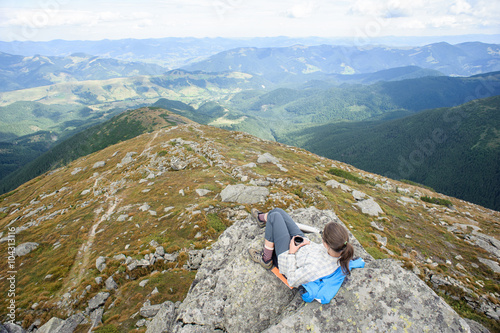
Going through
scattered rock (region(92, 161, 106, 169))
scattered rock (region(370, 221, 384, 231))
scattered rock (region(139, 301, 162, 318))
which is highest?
scattered rock (region(139, 301, 162, 318))

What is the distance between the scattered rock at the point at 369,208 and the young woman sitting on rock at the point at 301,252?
2078cm

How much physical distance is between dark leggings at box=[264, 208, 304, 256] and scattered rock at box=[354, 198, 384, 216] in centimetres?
2046

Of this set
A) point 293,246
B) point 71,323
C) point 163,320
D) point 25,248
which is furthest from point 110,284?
point 25,248

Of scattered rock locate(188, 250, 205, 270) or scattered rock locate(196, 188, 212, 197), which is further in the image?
scattered rock locate(196, 188, 212, 197)

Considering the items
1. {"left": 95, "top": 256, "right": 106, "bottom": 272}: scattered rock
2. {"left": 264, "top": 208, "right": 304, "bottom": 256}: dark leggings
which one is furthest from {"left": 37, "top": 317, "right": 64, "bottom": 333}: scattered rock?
{"left": 264, "top": 208, "right": 304, "bottom": 256}: dark leggings

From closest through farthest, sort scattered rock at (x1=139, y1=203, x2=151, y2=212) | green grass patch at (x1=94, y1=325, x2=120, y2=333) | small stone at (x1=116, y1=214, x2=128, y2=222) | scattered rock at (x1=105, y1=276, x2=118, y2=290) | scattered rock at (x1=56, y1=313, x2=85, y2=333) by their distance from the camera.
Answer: green grass patch at (x1=94, y1=325, x2=120, y2=333), scattered rock at (x1=56, y1=313, x2=85, y2=333), scattered rock at (x1=105, y1=276, x2=118, y2=290), small stone at (x1=116, y1=214, x2=128, y2=222), scattered rock at (x1=139, y1=203, x2=151, y2=212)

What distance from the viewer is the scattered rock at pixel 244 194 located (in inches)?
819

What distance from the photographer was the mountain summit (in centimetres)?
732

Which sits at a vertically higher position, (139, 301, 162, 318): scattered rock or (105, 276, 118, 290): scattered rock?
(139, 301, 162, 318): scattered rock

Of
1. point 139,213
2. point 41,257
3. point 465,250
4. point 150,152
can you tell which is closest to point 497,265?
point 465,250

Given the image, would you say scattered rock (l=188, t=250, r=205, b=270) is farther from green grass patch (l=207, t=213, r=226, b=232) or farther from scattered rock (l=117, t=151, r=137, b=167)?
scattered rock (l=117, t=151, r=137, b=167)

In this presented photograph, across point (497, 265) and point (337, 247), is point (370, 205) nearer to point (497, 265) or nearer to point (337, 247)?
point (497, 265)

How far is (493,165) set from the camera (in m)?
190

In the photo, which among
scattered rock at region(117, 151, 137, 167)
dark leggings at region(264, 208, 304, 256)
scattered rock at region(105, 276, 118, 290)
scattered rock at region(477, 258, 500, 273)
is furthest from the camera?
scattered rock at region(117, 151, 137, 167)
